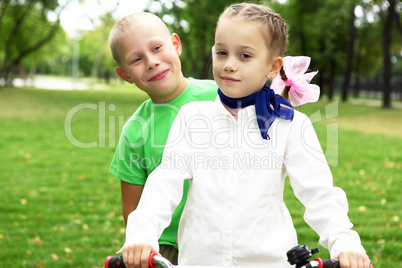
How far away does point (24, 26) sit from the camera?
39.6m

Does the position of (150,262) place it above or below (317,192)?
below

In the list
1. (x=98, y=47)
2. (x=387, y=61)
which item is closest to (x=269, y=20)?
(x=387, y=61)

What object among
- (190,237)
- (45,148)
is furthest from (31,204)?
(190,237)

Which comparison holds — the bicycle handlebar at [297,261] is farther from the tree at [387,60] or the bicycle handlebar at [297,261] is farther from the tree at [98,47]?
the tree at [98,47]

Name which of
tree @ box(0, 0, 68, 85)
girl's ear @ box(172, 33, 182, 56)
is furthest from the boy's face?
tree @ box(0, 0, 68, 85)

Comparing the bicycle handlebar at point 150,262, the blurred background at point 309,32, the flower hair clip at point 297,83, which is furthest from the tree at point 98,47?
the bicycle handlebar at point 150,262

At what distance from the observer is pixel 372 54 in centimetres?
4188

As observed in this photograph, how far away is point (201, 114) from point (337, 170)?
7.25 metres

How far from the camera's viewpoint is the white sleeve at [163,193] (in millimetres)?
1707

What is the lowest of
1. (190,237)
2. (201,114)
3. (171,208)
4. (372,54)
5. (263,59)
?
(190,237)

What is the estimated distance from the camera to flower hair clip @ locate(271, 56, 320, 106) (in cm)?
209

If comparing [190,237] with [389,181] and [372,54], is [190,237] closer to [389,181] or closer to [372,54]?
[389,181]

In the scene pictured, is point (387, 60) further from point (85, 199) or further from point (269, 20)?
point (269, 20)

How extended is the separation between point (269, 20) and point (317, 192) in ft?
2.29
